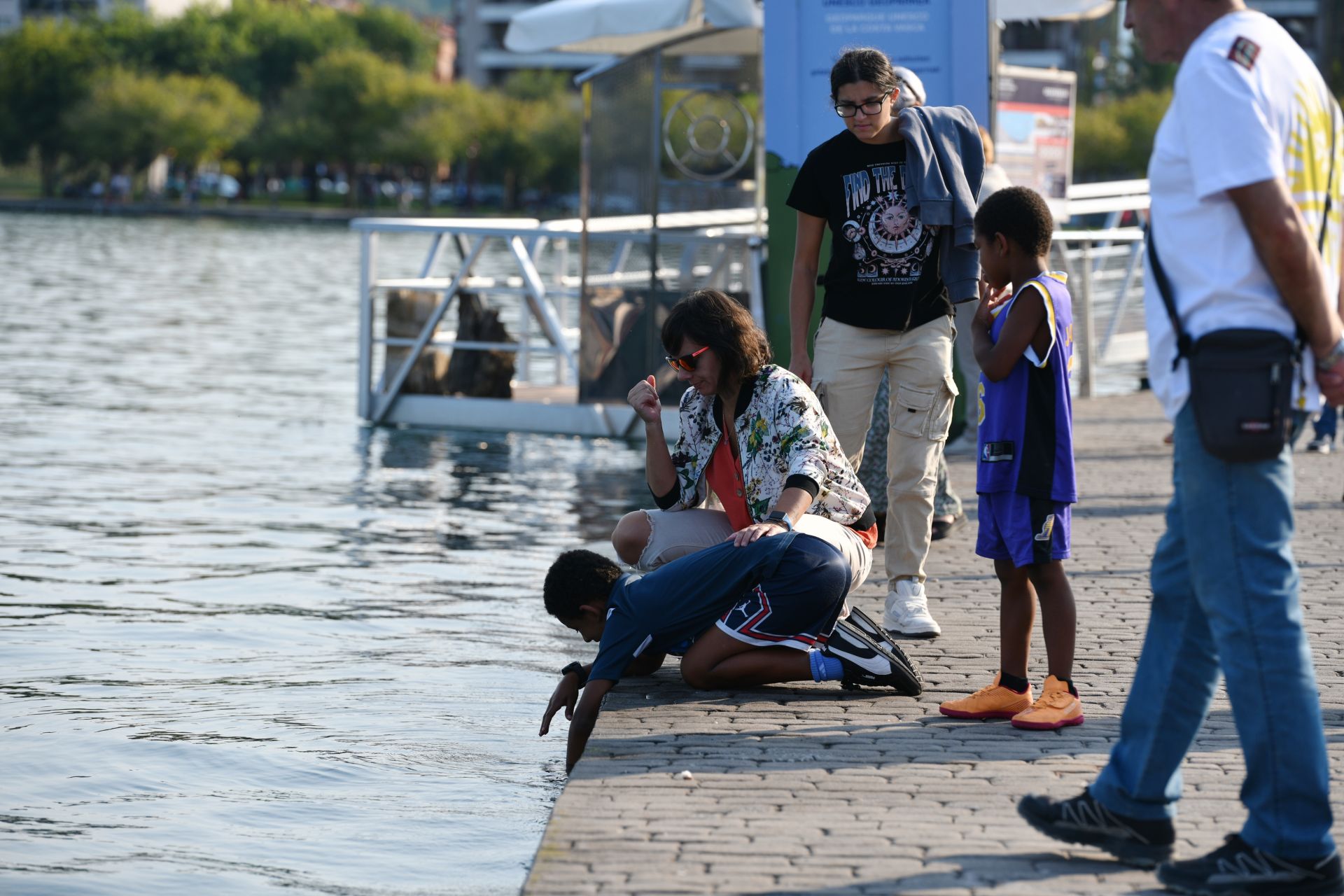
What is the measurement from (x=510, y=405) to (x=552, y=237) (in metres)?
1.42

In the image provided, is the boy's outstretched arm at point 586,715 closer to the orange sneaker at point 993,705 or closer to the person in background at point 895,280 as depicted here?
the orange sneaker at point 993,705

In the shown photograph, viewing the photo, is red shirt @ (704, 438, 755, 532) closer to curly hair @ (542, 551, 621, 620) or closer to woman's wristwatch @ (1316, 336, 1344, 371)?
curly hair @ (542, 551, 621, 620)

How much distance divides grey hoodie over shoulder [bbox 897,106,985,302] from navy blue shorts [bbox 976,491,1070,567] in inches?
51.0

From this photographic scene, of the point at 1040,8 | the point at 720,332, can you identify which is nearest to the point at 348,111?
the point at 1040,8

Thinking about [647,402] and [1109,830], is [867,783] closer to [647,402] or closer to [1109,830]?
[1109,830]

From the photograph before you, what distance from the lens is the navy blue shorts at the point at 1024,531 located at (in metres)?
4.98

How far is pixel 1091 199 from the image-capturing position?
1741 centimetres

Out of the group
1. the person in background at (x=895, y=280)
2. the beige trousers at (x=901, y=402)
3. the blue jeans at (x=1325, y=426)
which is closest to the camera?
the person in background at (x=895, y=280)

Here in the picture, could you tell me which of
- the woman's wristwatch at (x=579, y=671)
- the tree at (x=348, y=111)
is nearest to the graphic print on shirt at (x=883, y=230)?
the woman's wristwatch at (x=579, y=671)

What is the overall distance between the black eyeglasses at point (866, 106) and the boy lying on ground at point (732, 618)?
5.00 feet

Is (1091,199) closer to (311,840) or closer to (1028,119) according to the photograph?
(1028,119)

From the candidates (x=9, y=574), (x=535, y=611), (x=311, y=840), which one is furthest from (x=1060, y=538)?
(x=9, y=574)

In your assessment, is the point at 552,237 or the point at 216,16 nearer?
the point at 552,237

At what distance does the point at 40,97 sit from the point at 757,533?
10982cm
